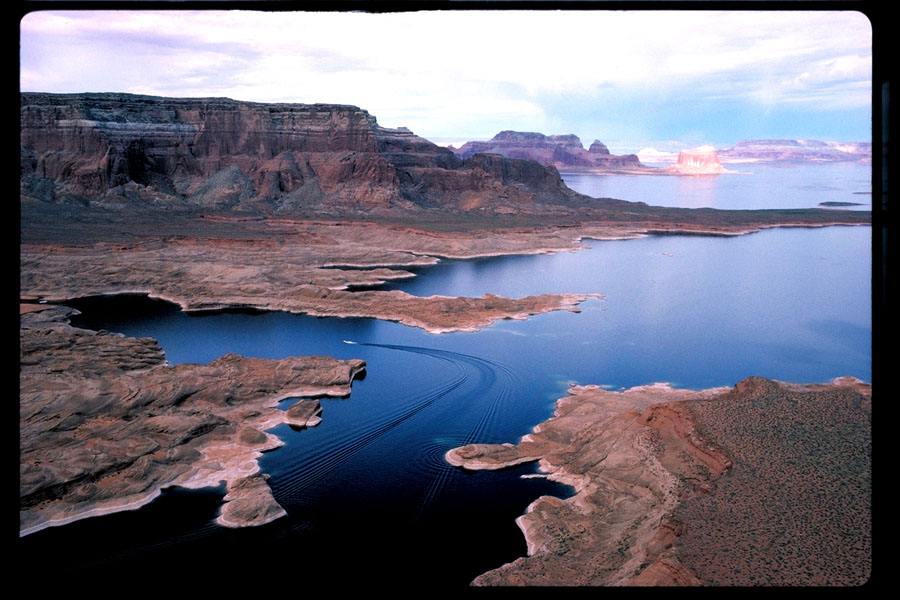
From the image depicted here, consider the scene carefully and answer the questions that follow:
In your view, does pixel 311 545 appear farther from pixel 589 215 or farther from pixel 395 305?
pixel 589 215

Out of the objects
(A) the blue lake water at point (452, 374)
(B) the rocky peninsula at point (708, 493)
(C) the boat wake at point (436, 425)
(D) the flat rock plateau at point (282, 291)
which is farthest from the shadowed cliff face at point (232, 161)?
(B) the rocky peninsula at point (708, 493)

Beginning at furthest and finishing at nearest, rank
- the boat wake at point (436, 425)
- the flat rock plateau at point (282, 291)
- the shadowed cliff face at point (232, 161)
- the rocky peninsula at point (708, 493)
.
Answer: the shadowed cliff face at point (232, 161)
the boat wake at point (436, 425)
the flat rock plateau at point (282, 291)
the rocky peninsula at point (708, 493)

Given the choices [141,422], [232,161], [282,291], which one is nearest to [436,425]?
[141,422]

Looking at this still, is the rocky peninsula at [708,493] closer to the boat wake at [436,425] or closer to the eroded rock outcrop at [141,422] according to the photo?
the boat wake at [436,425]

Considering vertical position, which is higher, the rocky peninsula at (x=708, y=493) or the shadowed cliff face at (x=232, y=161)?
the shadowed cliff face at (x=232, y=161)

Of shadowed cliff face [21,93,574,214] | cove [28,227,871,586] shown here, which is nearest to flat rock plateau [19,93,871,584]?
shadowed cliff face [21,93,574,214]

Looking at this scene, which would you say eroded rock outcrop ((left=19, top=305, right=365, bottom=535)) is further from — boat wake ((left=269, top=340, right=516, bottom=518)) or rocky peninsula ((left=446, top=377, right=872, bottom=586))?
rocky peninsula ((left=446, top=377, right=872, bottom=586))
